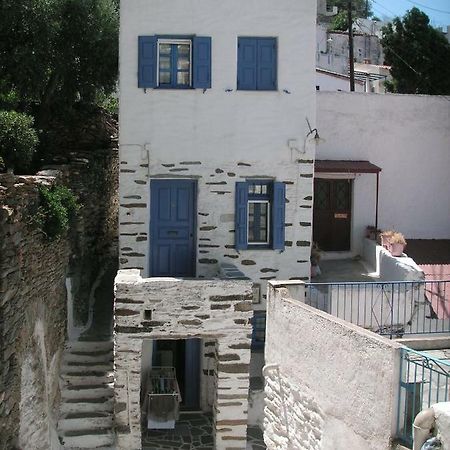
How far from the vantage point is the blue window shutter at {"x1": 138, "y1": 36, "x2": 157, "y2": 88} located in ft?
44.5

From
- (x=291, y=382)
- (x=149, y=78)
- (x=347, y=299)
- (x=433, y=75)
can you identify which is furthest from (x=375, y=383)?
(x=433, y=75)

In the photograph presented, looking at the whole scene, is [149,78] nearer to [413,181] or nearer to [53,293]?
[53,293]

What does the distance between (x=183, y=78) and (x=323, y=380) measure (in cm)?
756

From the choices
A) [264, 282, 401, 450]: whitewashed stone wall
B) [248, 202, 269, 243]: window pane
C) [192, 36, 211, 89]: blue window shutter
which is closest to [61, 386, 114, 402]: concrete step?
[264, 282, 401, 450]: whitewashed stone wall

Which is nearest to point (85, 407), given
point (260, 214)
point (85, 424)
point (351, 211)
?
point (85, 424)

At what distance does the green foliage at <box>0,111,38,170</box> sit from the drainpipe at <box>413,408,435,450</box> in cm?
956

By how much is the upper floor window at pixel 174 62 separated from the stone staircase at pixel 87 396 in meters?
5.48

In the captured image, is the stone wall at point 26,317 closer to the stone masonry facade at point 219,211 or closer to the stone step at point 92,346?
the stone step at point 92,346

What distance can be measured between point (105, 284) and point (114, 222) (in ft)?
12.5

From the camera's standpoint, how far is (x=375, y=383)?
7.36m

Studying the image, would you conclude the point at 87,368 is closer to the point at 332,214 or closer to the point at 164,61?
the point at 164,61

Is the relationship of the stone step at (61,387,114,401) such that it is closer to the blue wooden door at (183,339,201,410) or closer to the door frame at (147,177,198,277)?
the blue wooden door at (183,339,201,410)

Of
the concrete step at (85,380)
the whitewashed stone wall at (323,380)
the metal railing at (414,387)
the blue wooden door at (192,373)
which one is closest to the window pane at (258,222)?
the blue wooden door at (192,373)

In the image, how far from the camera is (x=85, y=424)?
12.6 m
